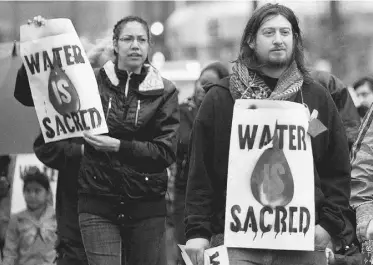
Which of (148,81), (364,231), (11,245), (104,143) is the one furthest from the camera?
(11,245)

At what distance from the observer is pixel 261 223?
18.7ft

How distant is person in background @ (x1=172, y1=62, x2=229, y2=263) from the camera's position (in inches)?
369

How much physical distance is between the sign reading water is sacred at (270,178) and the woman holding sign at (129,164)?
164 cm

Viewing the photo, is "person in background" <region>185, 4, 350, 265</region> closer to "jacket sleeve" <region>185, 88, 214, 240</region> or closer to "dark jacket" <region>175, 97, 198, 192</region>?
"jacket sleeve" <region>185, 88, 214, 240</region>

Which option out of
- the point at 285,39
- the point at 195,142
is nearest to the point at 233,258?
the point at 195,142

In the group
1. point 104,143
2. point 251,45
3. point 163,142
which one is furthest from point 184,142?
point 251,45

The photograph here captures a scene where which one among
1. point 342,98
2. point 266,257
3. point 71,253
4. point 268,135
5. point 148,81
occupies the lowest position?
point 71,253

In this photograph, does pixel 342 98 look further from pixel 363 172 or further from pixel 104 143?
pixel 363 172

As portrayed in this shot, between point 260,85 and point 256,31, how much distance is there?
11.3 inches

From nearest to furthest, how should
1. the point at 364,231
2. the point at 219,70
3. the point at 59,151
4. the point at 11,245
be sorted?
the point at 364,231 < the point at 59,151 < the point at 11,245 < the point at 219,70

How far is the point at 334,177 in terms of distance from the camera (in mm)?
5859

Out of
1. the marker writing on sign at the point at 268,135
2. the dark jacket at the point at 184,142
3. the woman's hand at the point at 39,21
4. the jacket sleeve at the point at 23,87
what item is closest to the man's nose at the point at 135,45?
the woman's hand at the point at 39,21

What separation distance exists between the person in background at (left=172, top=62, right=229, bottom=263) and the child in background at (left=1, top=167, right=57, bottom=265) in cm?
103

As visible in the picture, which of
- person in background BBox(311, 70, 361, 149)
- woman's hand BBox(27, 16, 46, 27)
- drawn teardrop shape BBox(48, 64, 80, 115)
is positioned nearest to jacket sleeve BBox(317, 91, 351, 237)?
drawn teardrop shape BBox(48, 64, 80, 115)
